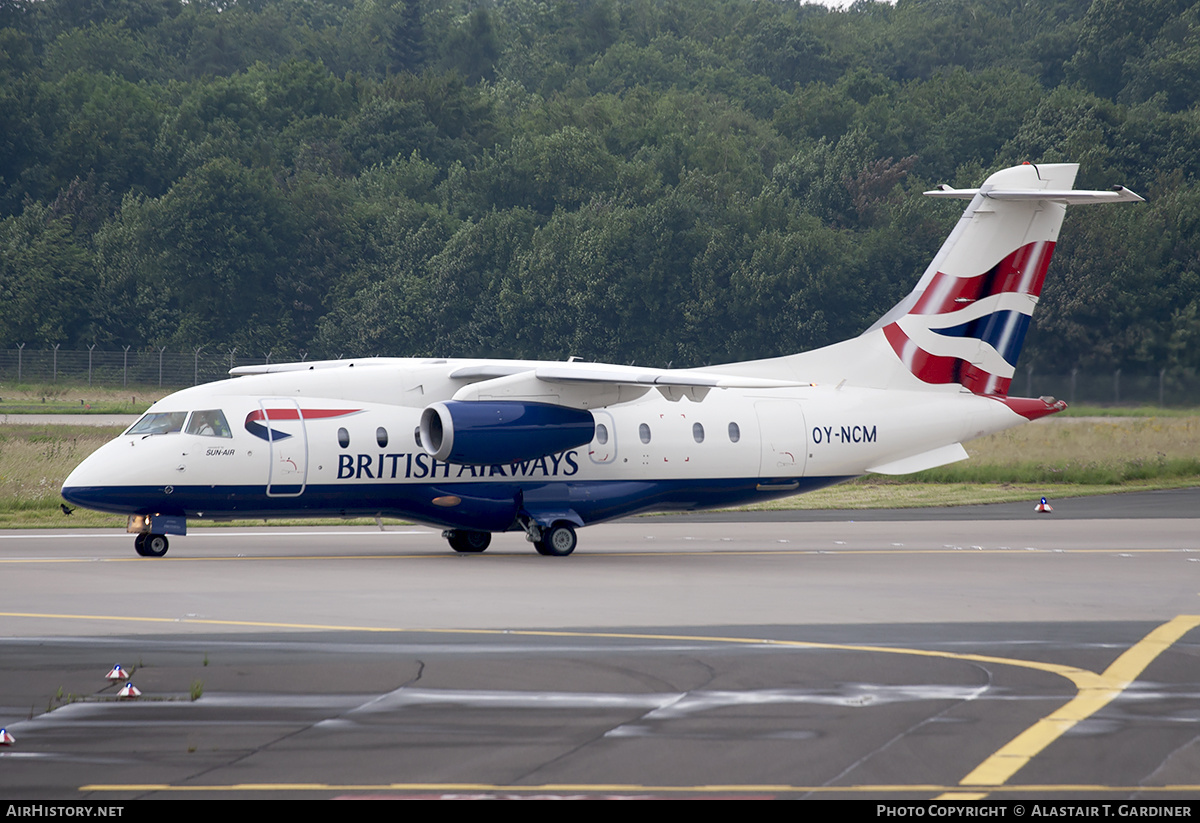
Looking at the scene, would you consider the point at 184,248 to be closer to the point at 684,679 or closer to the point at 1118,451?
the point at 1118,451

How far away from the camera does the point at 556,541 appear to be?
23641mm

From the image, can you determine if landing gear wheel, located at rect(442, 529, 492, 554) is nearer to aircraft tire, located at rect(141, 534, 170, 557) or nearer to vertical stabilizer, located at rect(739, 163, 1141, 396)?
aircraft tire, located at rect(141, 534, 170, 557)

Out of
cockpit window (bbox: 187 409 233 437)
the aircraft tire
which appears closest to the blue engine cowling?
cockpit window (bbox: 187 409 233 437)

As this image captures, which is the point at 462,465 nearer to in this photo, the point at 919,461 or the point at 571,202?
the point at 919,461

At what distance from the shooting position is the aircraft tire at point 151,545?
22.5 metres

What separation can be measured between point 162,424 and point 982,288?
1481 cm

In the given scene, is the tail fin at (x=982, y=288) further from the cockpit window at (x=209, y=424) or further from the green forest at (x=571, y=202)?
the green forest at (x=571, y=202)

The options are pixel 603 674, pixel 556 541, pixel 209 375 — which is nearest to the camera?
pixel 603 674

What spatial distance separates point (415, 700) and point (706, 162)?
79.6 m

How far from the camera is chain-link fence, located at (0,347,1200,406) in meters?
49.4

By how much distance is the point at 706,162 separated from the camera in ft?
292

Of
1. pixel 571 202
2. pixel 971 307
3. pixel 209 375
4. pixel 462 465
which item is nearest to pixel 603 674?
pixel 462 465

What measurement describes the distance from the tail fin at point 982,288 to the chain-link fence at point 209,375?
913 inches
